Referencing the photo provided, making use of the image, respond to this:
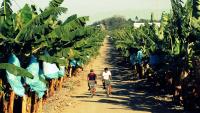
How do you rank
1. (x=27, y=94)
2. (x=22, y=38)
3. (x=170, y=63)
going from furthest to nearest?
(x=170, y=63) < (x=27, y=94) < (x=22, y=38)

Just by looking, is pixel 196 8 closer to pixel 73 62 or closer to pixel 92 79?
pixel 92 79

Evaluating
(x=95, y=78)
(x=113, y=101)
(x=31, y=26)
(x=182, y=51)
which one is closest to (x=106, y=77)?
(x=95, y=78)

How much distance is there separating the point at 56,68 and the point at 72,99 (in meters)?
6.71

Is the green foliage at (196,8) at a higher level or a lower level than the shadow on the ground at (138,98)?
higher

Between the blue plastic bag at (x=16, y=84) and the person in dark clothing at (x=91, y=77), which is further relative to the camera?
the person in dark clothing at (x=91, y=77)

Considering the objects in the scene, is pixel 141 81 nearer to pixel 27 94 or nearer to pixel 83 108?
pixel 83 108

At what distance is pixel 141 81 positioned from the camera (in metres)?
34.7

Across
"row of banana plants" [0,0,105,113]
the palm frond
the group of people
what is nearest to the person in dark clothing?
the group of people

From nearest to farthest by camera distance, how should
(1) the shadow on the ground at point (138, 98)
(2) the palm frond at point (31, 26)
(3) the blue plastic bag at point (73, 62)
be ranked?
(2) the palm frond at point (31, 26) < (1) the shadow on the ground at point (138, 98) < (3) the blue plastic bag at point (73, 62)

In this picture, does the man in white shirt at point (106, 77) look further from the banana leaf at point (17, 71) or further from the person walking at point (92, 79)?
the banana leaf at point (17, 71)

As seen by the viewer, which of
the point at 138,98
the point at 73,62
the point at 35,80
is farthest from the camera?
the point at 73,62

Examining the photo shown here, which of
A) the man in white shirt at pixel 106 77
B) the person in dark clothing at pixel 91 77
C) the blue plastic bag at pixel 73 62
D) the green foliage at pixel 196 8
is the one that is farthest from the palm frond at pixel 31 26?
the blue plastic bag at pixel 73 62

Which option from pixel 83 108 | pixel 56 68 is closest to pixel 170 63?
pixel 83 108

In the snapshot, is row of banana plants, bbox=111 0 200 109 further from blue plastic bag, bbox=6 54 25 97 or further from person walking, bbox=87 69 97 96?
blue plastic bag, bbox=6 54 25 97
